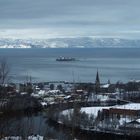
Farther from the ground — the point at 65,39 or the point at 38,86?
the point at 65,39

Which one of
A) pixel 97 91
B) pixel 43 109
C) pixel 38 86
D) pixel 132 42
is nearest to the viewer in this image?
pixel 43 109

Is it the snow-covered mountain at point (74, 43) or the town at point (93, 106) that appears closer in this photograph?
the town at point (93, 106)

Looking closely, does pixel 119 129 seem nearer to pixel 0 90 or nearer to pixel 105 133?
pixel 105 133

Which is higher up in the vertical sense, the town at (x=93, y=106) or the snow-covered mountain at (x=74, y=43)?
the snow-covered mountain at (x=74, y=43)

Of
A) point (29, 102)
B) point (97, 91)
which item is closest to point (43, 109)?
point (29, 102)

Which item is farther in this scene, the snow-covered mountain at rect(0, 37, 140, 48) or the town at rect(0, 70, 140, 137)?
the snow-covered mountain at rect(0, 37, 140, 48)

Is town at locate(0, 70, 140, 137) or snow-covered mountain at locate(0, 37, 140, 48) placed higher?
snow-covered mountain at locate(0, 37, 140, 48)

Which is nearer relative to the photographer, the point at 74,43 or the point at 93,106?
the point at 93,106

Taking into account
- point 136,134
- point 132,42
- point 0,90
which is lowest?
point 136,134
